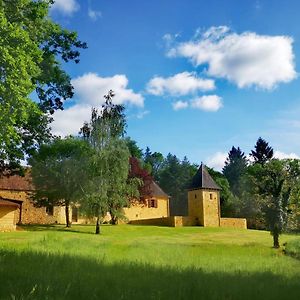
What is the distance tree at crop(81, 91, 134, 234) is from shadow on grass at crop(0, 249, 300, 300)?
78.8ft

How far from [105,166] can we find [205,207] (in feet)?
71.0

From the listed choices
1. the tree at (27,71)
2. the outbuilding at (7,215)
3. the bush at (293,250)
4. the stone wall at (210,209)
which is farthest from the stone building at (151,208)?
the tree at (27,71)

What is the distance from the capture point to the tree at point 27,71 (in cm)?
1284

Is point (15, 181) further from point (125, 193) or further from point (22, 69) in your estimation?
point (22, 69)

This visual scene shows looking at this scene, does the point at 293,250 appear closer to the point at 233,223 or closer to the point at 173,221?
the point at 173,221

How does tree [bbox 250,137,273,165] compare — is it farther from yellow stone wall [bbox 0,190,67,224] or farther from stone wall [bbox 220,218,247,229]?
yellow stone wall [bbox 0,190,67,224]

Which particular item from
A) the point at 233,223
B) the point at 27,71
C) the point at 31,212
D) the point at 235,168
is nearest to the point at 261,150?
the point at 235,168

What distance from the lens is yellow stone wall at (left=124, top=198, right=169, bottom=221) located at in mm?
60531

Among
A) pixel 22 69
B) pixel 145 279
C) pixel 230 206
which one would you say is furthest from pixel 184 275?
pixel 230 206

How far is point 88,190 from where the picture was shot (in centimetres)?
3809

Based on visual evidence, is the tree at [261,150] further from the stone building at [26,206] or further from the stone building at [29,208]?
the stone building at [26,206]

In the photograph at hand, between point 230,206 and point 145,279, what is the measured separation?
2417 inches

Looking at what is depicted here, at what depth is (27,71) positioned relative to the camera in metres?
13.9

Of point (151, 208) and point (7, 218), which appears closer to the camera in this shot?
point (7, 218)
